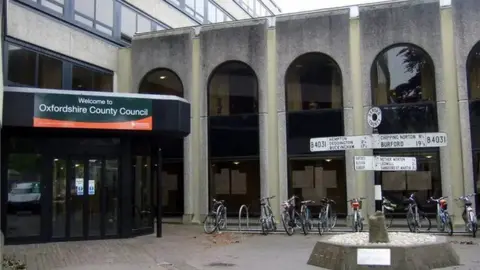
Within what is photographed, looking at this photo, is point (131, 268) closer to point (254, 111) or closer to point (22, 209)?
point (22, 209)

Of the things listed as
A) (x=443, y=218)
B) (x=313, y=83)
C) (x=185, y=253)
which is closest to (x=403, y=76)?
(x=313, y=83)

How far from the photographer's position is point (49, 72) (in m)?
16.6

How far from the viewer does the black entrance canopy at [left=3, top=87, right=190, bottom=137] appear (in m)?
12.5

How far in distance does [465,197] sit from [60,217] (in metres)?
11.2

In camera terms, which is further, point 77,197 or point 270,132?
point 270,132

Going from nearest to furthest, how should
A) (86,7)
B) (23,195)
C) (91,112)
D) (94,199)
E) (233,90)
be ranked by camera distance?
(91,112), (23,195), (94,199), (86,7), (233,90)

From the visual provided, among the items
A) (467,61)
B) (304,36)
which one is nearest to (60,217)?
(304,36)

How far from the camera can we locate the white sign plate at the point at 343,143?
11.9m

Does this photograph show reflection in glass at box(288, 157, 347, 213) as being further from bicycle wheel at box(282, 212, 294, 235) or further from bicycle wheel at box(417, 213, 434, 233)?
bicycle wheel at box(417, 213, 434, 233)

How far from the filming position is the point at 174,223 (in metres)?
18.7

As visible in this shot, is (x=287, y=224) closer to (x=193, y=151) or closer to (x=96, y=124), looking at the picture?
(x=193, y=151)

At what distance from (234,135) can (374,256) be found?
1026cm

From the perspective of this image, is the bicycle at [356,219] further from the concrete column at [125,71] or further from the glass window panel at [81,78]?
the glass window panel at [81,78]

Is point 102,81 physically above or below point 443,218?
above
